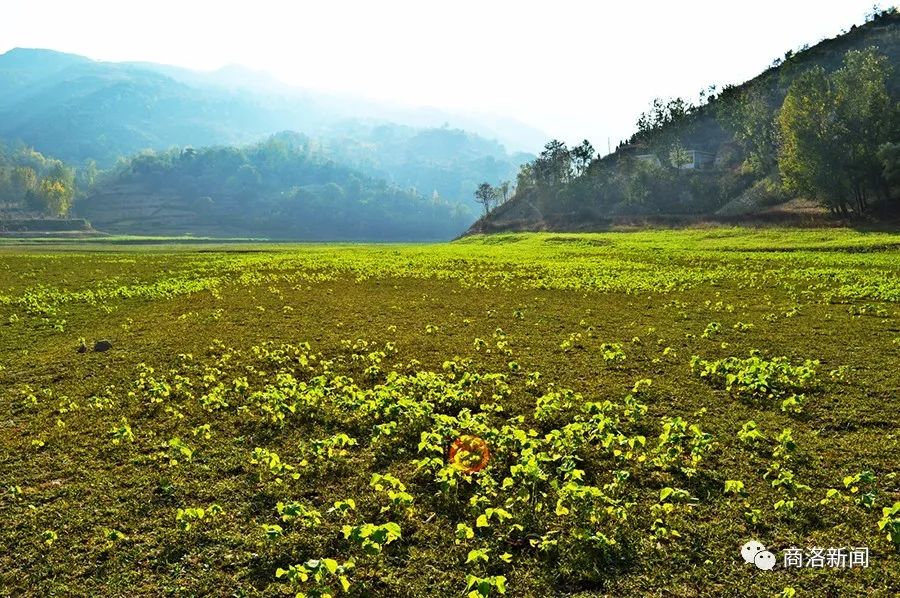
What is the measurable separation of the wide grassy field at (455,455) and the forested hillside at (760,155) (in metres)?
60.5

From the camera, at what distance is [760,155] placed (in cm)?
11138

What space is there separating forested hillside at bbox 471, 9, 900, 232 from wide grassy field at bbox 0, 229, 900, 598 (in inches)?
2380

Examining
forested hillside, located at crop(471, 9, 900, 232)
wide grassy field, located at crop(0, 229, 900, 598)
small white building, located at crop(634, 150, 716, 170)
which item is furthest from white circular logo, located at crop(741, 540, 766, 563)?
small white building, located at crop(634, 150, 716, 170)

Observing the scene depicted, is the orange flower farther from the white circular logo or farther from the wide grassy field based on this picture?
the white circular logo

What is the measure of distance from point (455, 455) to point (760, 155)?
12079 centimetres

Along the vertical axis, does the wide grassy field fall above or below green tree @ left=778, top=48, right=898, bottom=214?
below

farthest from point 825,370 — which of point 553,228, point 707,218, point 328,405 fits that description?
point 553,228

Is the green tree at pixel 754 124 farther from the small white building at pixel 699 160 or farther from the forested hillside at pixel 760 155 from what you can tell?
the small white building at pixel 699 160

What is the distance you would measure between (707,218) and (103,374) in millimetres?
98993

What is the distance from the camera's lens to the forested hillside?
74625 mm

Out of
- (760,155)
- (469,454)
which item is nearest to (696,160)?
(760,155)

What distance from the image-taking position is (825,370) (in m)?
15.8

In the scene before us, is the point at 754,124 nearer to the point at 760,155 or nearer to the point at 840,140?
the point at 760,155

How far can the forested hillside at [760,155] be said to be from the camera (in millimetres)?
74625
